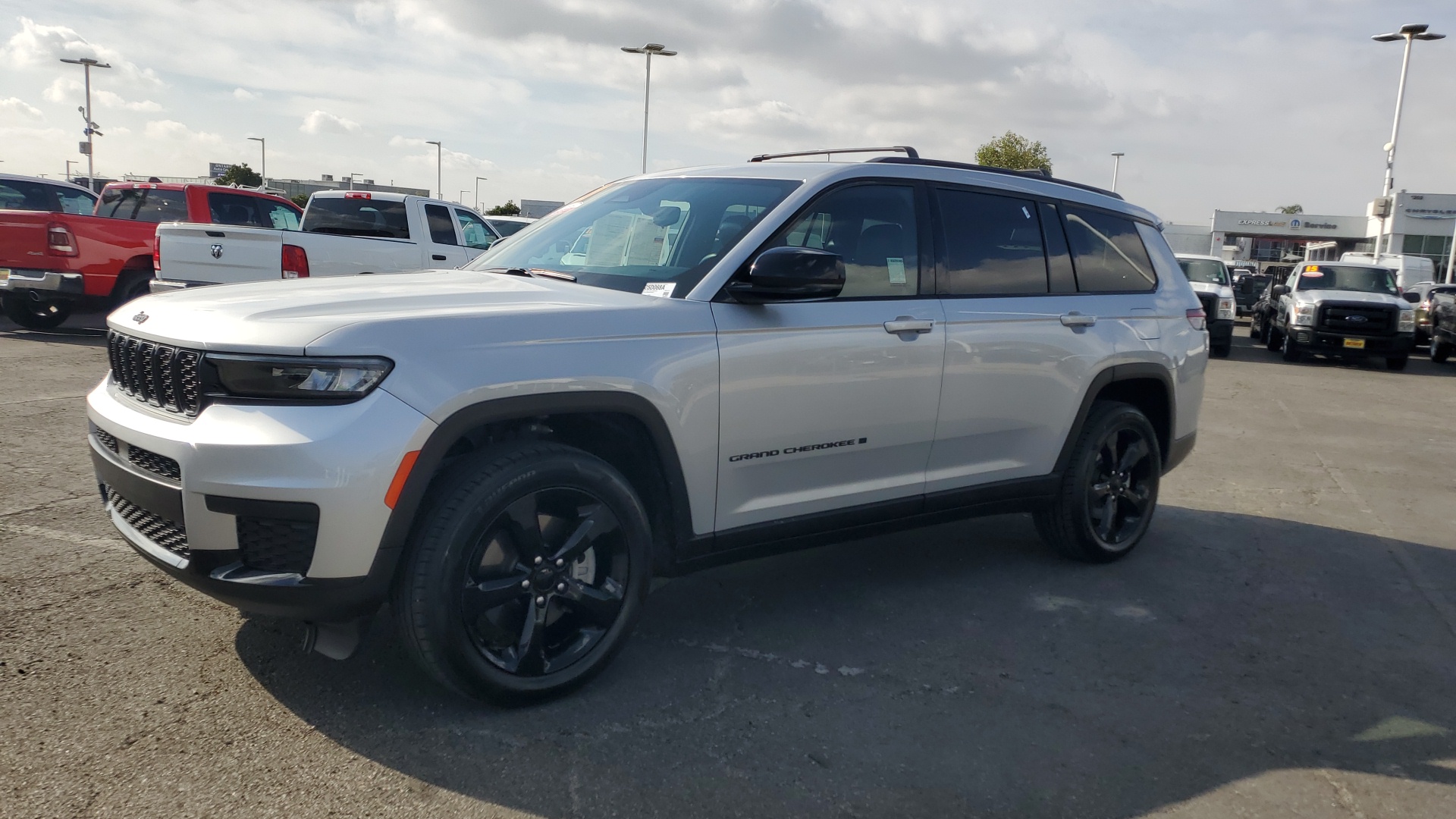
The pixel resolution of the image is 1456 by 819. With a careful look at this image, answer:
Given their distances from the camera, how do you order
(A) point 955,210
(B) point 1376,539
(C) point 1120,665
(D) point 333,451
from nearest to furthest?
(D) point 333,451, (C) point 1120,665, (A) point 955,210, (B) point 1376,539

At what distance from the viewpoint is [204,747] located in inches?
124

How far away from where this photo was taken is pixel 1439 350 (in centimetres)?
1978

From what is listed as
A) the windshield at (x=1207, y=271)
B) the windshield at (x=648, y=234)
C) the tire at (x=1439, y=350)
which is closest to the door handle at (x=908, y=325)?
the windshield at (x=648, y=234)

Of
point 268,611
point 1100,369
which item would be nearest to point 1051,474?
point 1100,369

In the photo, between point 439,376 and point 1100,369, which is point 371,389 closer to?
point 439,376

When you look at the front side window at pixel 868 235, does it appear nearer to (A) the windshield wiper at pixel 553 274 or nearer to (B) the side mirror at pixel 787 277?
(B) the side mirror at pixel 787 277

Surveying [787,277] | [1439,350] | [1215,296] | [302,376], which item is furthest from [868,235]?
[1439,350]

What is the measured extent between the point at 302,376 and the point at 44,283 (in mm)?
12062

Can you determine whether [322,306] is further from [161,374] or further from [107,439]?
[107,439]

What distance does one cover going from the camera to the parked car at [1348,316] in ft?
59.0

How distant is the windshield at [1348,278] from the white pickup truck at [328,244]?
14625 millimetres

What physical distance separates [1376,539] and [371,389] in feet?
18.9

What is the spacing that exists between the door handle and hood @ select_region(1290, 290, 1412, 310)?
1667 cm

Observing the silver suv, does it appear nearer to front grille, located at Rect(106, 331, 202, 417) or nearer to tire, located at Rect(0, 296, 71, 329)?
front grille, located at Rect(106, 331, 202, 417)
